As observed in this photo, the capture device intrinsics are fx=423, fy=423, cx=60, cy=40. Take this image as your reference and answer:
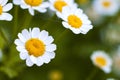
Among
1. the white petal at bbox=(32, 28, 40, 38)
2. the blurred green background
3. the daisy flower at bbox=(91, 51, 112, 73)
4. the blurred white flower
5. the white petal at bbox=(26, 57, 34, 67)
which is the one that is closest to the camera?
the white petal at bbox=(26, 57, 34, 67)

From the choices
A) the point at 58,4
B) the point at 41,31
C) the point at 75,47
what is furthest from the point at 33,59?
the point at 75,47

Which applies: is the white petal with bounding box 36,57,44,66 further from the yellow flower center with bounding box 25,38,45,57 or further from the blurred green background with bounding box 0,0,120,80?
the blurred green background with bounding box 0,0,120,80

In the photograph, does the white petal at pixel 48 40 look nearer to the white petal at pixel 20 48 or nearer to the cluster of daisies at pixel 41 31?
the cluster of daisies at pixel 41 31

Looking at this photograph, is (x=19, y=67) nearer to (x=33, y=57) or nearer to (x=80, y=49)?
(x=33, y=57)

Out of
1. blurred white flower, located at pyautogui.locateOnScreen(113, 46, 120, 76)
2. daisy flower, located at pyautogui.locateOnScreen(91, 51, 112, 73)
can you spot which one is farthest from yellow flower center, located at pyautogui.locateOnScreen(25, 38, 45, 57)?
blurred white flower, located at pyautogui.locateOnScreen(113, 46, 120, 76)

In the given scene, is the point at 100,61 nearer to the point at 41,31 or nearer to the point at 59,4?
the point at 59,4

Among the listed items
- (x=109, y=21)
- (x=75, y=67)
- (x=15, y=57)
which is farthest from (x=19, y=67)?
(x=109, y=21)
